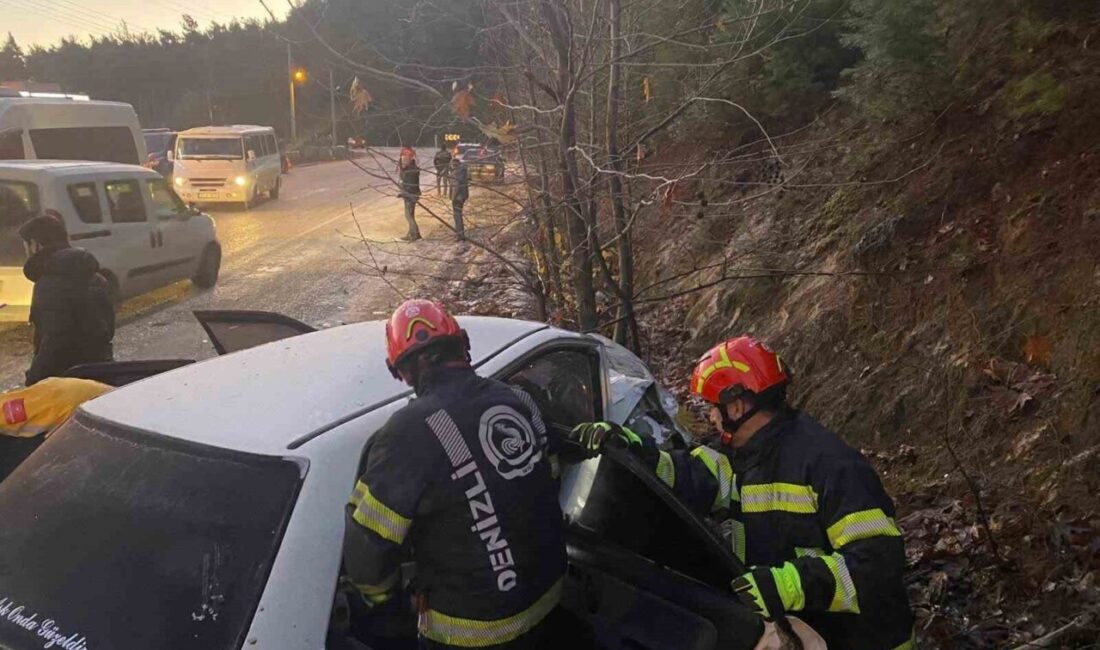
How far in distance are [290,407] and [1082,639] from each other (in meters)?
3.08

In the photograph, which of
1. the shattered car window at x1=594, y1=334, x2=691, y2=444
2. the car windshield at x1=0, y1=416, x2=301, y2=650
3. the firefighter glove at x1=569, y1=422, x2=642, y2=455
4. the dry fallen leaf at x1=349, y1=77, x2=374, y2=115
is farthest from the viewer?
the dry fallen leaf at x1=349, y1=77, x2=374, y2=115

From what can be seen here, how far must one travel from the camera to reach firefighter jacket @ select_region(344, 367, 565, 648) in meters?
2.20

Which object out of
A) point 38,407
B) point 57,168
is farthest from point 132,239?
point 38,407

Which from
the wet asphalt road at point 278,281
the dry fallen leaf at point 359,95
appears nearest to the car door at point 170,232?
the wet asphalt road at point 278,281

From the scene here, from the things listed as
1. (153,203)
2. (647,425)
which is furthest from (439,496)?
(153,203)

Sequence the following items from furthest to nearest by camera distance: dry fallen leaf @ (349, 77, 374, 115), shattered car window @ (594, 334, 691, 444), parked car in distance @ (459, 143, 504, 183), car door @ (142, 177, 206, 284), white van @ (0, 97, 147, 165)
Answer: white van @ (0, 97, 147, 165)
car door @ (142, 177, 206, 284)
parked car in distance @ (459, 143, 504, 183)
dry fallen leaf @ (349, 77, 374, 115)
shattered car window @ (594, 334, 691, 444)

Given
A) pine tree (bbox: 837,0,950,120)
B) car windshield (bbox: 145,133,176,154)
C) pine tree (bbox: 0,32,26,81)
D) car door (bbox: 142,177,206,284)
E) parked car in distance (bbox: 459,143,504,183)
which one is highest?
pine tree (bbox: 837,0,950,120)

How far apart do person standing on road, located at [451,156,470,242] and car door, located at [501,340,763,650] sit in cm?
411

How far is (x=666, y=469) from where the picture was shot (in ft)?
9.85

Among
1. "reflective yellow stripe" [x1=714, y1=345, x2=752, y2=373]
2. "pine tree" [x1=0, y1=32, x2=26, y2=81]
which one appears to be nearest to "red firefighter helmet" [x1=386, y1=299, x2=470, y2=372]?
"reflective yellow stripe" [x1=714, y1=345, x2=752, y2=373]

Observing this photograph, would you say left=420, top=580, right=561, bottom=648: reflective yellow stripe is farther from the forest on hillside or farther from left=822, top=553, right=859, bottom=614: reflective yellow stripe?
the forest on hillside

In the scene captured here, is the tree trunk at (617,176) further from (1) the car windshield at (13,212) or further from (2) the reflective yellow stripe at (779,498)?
(1) the car windshield at (13,212)

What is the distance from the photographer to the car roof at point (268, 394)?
8.07 ft

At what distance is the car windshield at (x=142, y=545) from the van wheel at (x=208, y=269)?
1042cm
